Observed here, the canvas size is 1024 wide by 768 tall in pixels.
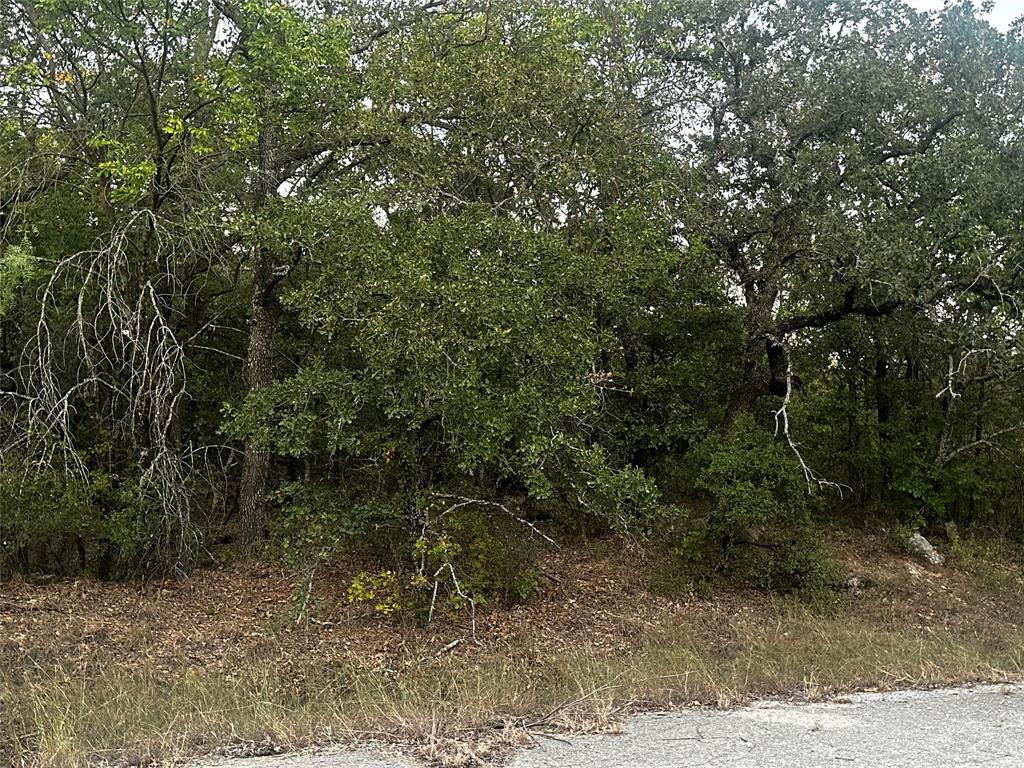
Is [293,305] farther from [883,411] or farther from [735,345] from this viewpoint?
[883,411]

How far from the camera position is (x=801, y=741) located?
519 cm

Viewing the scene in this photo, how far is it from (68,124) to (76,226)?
5.24 feet

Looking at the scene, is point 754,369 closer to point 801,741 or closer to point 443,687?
point 443,687

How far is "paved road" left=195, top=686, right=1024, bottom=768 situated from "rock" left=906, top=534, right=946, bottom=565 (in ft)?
30.6

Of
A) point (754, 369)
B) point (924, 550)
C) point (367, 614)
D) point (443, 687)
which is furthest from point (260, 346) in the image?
point (924, 550)

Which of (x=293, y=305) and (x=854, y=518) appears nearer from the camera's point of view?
(x=293, y=305)

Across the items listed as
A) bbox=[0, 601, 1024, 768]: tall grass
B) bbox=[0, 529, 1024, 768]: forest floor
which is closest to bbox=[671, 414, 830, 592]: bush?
bbox=[0, 529, 1024, 768]: forest floor

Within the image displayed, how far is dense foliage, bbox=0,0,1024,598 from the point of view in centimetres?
916

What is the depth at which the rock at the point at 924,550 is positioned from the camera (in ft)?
48.8

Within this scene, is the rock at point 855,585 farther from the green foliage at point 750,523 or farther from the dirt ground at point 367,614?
the green foliage at point 750,523

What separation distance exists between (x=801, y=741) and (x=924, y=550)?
37.0 ft

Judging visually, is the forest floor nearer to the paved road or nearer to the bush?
the paved road

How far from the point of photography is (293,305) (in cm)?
962

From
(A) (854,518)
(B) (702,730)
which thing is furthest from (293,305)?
(A) (854,518)
